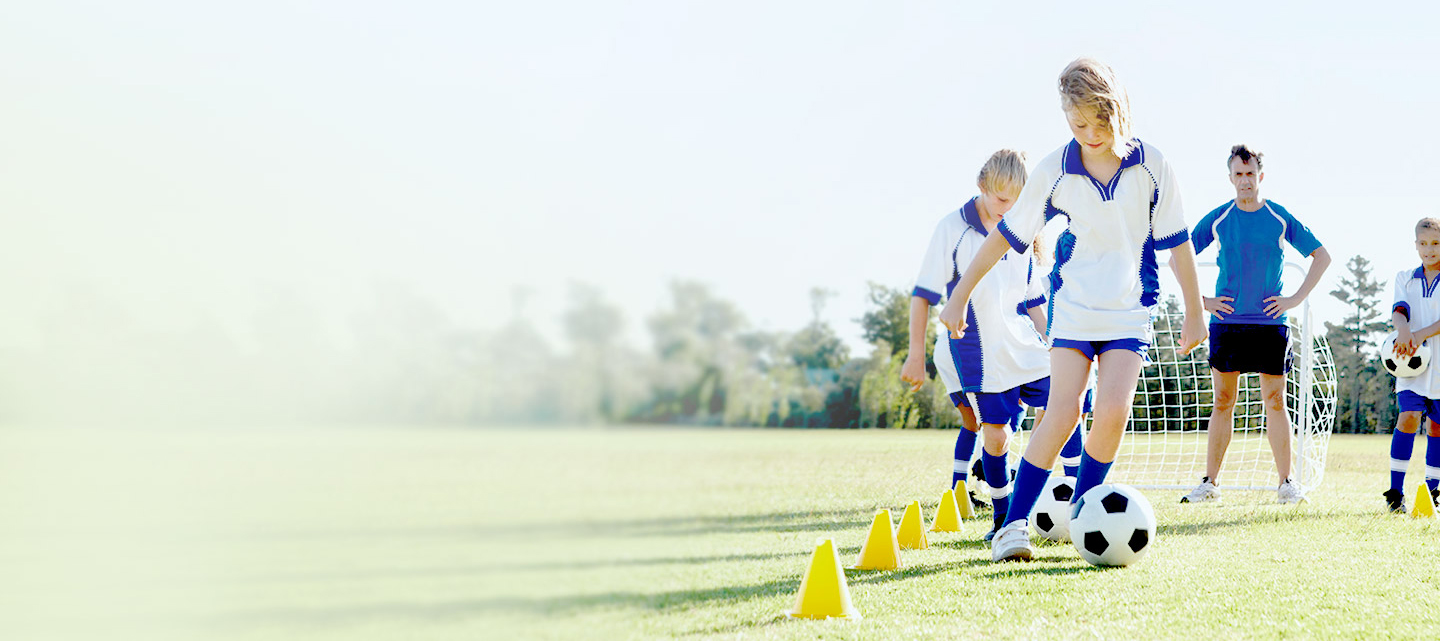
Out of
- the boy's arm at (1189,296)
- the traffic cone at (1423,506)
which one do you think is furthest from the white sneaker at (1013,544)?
the traffic cone at (1423,506)

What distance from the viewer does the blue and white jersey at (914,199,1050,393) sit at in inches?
175

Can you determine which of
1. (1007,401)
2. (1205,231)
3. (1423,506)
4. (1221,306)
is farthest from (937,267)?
(1423,506)

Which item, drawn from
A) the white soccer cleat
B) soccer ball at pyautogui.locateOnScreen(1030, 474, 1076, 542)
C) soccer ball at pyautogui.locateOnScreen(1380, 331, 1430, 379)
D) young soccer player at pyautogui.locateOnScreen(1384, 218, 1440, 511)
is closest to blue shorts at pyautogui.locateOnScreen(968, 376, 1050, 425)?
soccer ball at pyautogui.locateOnScreen(1030, 474, 1076, 542)

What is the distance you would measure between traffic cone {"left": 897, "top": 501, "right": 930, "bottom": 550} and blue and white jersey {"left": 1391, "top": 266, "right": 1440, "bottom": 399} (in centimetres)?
389

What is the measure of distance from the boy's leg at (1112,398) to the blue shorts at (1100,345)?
0.05 ft

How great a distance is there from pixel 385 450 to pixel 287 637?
24 cm

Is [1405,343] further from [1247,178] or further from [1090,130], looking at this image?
[1090,130]

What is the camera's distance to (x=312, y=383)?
107 cm

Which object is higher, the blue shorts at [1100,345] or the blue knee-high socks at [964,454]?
the blue shorts at [1100,345]

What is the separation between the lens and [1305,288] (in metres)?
5.59

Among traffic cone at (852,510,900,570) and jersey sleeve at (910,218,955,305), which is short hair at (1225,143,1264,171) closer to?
jersey sleeve at (910,218,955,305)

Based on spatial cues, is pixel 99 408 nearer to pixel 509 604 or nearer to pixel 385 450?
pixel 385 450

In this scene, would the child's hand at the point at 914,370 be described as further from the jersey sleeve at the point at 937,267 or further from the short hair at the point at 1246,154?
the short hair at the point at 1246,154

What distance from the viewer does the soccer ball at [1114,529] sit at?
329 cm
